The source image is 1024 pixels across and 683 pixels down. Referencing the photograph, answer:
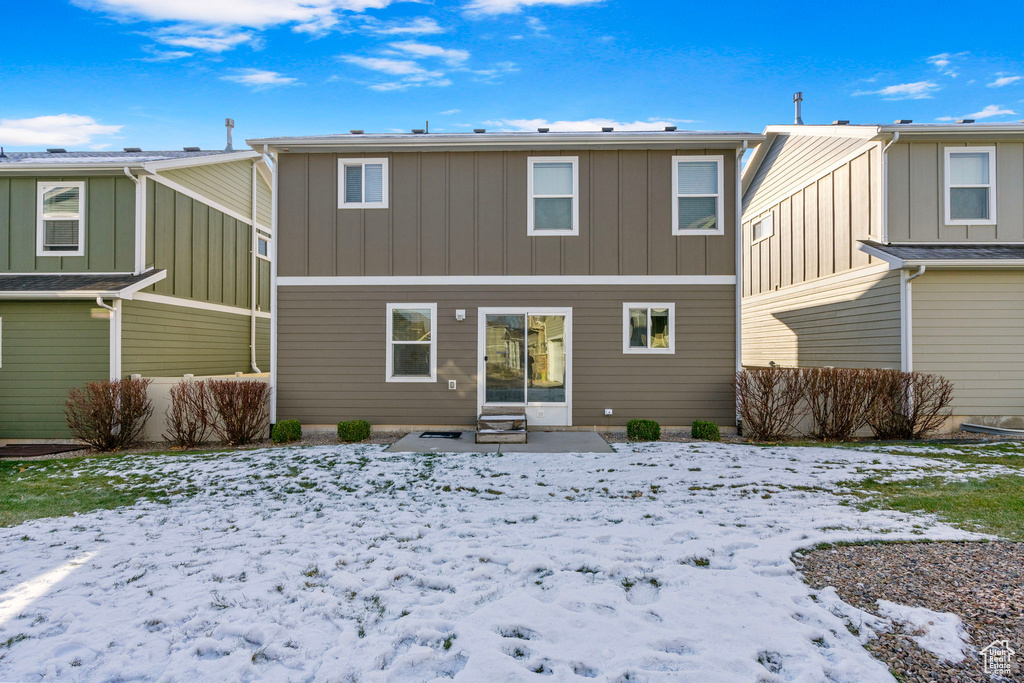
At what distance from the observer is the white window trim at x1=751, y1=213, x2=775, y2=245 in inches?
509

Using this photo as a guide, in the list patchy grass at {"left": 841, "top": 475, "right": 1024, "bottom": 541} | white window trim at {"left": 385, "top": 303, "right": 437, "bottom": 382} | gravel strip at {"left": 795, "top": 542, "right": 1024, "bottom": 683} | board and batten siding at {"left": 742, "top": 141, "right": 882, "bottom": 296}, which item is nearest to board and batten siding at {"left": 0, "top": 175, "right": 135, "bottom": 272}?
white window trim at {"left": 385, "top": 303, "right": 437, "bottom": 382}

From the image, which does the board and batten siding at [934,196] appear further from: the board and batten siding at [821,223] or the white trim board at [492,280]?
the white trim board at [492,280]

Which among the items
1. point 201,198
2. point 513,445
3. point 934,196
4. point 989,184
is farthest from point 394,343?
point 989,184

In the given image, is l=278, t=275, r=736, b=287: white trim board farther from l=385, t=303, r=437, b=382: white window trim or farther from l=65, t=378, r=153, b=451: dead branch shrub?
l=65, t=378, r=153, b=451: dead branch shrub

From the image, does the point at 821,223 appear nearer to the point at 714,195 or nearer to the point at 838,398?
the point at 714,195

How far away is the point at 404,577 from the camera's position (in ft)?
→ 10.6

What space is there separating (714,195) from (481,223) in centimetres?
407

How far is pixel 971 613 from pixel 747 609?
1.16 meters

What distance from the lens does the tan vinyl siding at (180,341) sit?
8.80 m

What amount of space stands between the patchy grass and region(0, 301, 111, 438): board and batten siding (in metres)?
11.0

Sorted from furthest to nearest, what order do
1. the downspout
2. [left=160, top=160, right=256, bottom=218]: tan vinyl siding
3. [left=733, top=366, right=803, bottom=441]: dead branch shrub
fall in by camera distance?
the downspout < [left=160, top=160, right=256, bottom=218]: tan vinyl siding < [left=733, top=366, right=803, bottom=441]: dead branch shrub

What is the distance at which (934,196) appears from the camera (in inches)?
362

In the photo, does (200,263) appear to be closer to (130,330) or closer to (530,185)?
(130,330)

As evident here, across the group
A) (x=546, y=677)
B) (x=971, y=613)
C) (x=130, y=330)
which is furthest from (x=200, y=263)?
(x=971, y=613)
